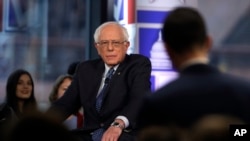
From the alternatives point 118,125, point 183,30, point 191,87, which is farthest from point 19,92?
point 191,87

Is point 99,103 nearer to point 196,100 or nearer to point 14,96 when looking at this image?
point 196,100

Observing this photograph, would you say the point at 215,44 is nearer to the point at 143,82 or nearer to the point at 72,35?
the point at 72,35

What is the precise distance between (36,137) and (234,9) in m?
4.91

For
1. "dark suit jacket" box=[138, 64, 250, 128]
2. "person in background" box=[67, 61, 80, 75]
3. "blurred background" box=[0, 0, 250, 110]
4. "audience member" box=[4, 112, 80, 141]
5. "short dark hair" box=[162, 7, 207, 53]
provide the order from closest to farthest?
"audience member" box=[4, 112, 80, 141] < "dark suit jacket" box=[138, 64, 250, 128] < "short dark hair" box=[162, 7, 207, 53] < "person in background" box=[67, 61, 80, 75] < "blurred background" box=[0, 0, 250, 110]

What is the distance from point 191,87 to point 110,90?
64.1 inches

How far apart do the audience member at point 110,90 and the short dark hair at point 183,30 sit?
1374 millimetres

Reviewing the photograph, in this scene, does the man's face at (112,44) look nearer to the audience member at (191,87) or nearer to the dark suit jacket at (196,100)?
the audience member at (191,87)

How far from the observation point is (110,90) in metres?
3.86

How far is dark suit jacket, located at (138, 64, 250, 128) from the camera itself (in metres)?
2.22

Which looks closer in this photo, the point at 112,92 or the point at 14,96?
the point at 112,92

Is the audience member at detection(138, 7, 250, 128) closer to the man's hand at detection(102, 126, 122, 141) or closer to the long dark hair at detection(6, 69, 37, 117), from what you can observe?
the man's hand at detection(102, 126, 122, 141)

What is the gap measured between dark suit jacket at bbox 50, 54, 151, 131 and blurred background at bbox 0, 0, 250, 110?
243 cm

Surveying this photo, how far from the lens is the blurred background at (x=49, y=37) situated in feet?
21.3

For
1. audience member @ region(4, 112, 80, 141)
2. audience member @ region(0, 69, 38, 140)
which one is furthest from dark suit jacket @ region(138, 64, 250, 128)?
audience member @ region(0, 69, 38, 140)
